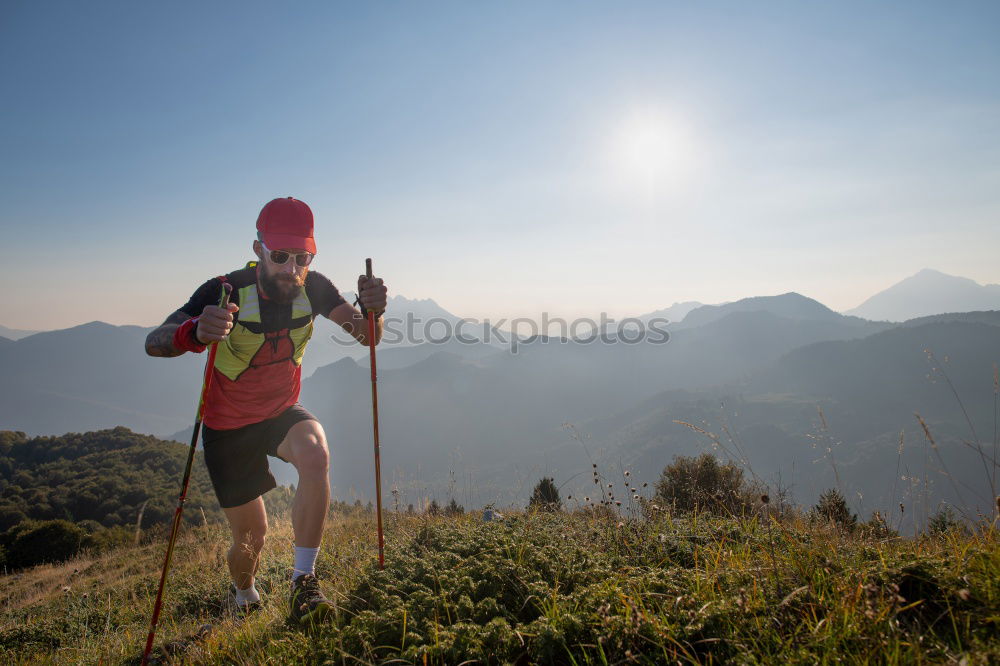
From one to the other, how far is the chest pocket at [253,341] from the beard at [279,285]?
0.27 feet

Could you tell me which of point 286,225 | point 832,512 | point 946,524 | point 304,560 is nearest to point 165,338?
point 286,225

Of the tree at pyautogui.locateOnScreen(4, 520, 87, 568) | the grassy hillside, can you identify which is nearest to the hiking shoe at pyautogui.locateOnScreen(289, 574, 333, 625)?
the grassy hillside

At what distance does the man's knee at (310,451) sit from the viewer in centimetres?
369

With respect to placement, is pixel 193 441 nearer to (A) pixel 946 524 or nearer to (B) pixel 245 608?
(B) pixel 245 608

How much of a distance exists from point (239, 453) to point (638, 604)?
327 centimetres

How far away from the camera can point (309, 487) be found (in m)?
3.63

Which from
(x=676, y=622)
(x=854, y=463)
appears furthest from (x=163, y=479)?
(x=854, y=463)

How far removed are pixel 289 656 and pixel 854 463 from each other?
689ft

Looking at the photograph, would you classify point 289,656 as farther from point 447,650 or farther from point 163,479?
point 163,479

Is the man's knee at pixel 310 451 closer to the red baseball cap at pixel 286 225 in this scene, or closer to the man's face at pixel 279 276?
the man's face at pixel 279 276

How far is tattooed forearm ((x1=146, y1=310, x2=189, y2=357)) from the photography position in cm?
338

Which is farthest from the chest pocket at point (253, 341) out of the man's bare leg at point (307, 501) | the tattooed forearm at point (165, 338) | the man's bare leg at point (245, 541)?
the man's bare leg at point (245, 541)

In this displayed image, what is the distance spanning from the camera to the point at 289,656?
8.61ft

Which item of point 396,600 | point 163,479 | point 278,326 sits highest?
point 278,326
